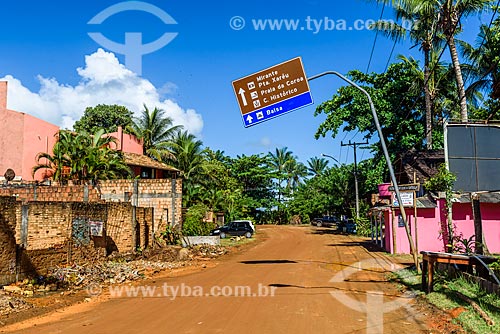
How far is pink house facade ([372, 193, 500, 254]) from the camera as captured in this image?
882 inches

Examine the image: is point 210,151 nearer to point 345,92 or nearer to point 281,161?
point 281,161

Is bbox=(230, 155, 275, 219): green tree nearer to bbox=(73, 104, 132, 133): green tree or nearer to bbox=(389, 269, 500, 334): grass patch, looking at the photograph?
bbox=(73, 104, 132, 133): green tree

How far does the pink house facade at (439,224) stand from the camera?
2239 cm

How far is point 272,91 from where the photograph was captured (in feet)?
37.5

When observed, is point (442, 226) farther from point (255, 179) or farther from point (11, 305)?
point (255, 179)

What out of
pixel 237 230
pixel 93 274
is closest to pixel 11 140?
pixel 237 230

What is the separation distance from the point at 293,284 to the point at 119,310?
5.41 meters

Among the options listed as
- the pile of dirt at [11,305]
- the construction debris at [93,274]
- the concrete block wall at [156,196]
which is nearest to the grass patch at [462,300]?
the construction debris at [93,274]

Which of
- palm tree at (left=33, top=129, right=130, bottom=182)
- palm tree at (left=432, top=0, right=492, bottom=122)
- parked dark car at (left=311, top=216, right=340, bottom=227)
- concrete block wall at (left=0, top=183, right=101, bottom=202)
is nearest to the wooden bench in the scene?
palm tree at (left=432, top=0, right=492, bottom=122)

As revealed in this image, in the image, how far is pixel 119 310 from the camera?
34.3 ft

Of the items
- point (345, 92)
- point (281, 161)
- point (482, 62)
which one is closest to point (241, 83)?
point (482, 62)

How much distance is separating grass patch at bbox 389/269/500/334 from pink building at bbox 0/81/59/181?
2703 cm

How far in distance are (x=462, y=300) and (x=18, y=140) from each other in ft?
97.8

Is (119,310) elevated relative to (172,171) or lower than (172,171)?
lower
